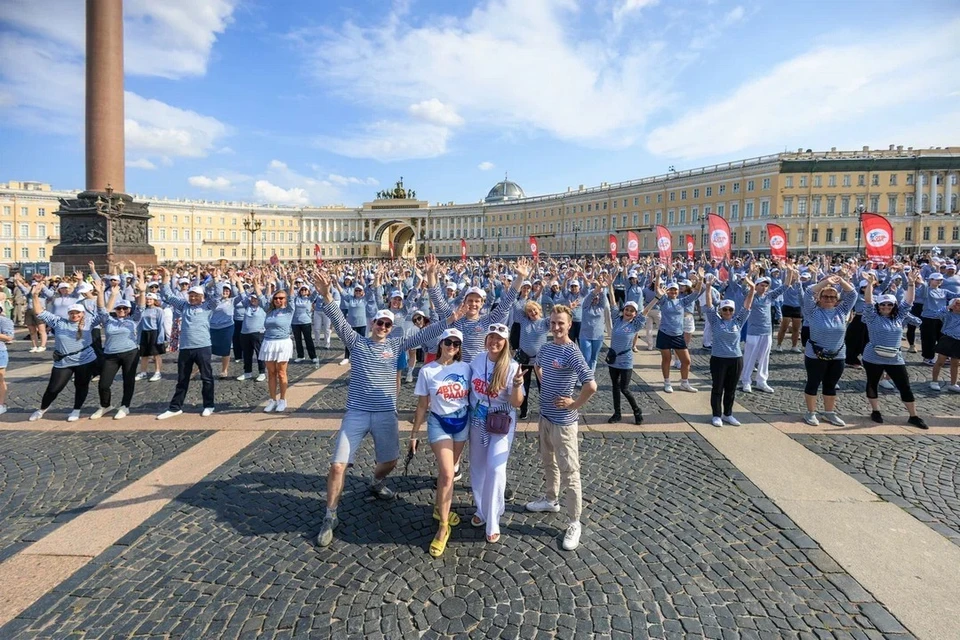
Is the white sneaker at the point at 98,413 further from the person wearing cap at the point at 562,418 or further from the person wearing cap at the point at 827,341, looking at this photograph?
the person wearing cap at the point at 827,341

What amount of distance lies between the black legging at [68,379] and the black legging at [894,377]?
37.2 ft

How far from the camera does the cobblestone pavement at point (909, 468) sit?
4.88 meters

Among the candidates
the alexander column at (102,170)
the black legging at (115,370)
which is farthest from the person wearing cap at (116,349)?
the alexander column at (102,170)

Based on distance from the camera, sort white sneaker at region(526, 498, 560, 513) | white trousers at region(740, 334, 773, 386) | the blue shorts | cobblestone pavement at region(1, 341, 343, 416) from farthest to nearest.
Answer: white trousers at region(740, 334, 773, 386) < cobblestone pavement at region(1, 341, 343, 416) < white sneaker at region(526, 498, 560, 513) < the blue shorts

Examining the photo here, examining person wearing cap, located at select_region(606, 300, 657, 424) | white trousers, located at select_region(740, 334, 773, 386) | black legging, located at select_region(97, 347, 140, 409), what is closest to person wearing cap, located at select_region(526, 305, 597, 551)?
person wearing cap, located at select_region(606, 300, 657, 424)

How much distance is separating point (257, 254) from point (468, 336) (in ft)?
375

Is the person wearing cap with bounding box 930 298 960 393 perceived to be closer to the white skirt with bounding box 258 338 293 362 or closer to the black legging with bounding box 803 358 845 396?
the black legging with bounding box 803 358 845 396

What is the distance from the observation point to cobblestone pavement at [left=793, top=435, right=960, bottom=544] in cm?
488

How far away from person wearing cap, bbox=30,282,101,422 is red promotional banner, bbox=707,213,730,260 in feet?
58.5

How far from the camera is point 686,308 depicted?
10.7 m

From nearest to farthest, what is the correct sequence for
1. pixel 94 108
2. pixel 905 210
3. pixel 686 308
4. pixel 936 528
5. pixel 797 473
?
pixel 936 528
pixel 797 473
pixel 686 308
pixel 94 108
pixel 905 210

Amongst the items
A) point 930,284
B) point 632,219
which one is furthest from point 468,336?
point 632,219

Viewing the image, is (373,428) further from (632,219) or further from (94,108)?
(632,219)

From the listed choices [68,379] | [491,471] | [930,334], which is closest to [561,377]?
[491,471]
